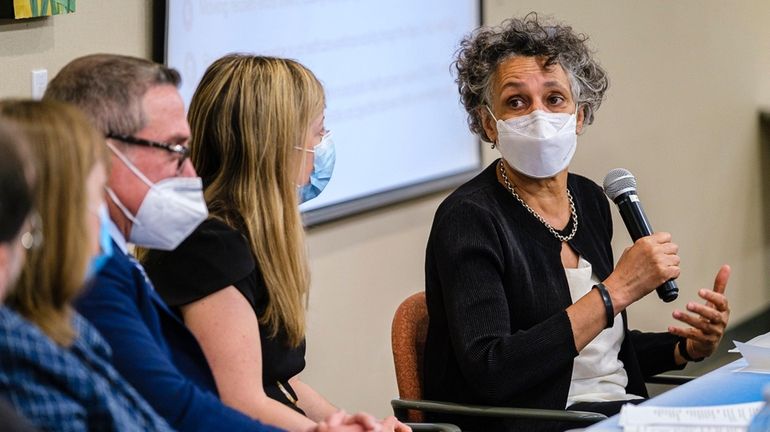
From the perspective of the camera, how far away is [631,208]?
98.0 inches

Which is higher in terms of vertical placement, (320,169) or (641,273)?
(320,169)

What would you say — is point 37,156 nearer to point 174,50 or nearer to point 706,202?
point 174,50

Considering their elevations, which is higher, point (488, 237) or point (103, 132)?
point (103, 132)

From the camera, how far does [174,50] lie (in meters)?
2.84

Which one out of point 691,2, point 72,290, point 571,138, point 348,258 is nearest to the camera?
point 72,290

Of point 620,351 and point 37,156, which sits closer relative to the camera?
point 37,156

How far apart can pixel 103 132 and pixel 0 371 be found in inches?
23.2

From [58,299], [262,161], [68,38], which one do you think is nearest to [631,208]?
[262,161]

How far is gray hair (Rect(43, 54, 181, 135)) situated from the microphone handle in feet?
3.69

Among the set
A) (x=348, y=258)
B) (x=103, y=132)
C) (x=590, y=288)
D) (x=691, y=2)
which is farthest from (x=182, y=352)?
(x=691, y=2)

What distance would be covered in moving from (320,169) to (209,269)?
0.52 m

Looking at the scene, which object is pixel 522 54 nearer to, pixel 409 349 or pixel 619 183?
pixel 619 183

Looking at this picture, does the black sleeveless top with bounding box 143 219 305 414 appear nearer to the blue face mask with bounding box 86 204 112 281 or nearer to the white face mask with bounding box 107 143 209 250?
the white face mask with bounding box 107 143 209 250

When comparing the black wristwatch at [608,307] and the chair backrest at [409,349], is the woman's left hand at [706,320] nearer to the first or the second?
the black wristwatch at [608,307]
